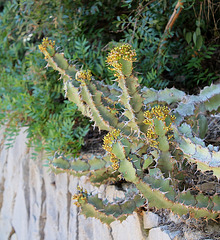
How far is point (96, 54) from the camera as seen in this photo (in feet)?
8.71

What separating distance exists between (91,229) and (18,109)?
3.69 feet

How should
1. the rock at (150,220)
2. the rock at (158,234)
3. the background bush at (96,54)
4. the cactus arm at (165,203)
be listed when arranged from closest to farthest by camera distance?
the cactus arm at (165,203), the rock at (158,234), the rock at (150,220), the background bush at (96,54)

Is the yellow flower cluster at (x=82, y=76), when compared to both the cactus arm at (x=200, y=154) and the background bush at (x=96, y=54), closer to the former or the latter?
the cactus arm at (x=200, y=154)

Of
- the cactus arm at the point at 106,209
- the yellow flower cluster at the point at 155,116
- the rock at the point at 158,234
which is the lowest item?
the rock at the point at 158,234

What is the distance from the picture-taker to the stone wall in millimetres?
1490

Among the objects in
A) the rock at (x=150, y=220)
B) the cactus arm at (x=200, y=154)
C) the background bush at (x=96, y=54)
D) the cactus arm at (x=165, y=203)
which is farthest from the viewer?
the background bush at (x=96, y=54)

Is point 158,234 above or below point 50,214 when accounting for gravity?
below

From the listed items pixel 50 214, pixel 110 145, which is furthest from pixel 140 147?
pixel 50 214

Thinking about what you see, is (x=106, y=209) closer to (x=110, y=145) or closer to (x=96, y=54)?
(x=110, y=145)

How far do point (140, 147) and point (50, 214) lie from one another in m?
1.26

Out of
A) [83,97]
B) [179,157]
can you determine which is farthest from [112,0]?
[179,157]

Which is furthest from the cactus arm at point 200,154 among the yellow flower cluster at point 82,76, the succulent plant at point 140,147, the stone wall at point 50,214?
the yellow flower cluster at point 82,76

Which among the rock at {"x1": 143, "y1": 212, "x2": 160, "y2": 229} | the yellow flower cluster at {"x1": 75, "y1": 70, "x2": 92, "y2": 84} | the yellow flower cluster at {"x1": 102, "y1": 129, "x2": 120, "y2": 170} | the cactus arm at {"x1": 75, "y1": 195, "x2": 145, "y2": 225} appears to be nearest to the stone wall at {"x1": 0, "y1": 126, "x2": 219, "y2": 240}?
the rock at {"x1": 143, "y1": 212, "x2": 160, "y2": 229}

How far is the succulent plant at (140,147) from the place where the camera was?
125 centimetres
